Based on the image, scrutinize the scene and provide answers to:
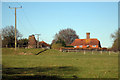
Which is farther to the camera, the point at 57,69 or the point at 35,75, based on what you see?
the point at 57,69

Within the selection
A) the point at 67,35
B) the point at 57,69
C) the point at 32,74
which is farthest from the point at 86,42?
the point at 32,74

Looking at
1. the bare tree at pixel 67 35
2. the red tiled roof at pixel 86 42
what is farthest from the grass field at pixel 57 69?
the bare tree at pixel 67 35

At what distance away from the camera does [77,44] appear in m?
109

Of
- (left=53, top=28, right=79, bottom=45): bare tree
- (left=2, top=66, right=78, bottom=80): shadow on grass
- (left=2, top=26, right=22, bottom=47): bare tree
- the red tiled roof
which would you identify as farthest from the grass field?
(left=53, top=28, right=79, bottom=45): bare tree

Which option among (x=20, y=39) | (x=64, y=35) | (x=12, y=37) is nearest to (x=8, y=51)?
(x=12, y=37)

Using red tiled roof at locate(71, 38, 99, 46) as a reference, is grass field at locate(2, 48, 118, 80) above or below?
below

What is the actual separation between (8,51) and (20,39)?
122 ft

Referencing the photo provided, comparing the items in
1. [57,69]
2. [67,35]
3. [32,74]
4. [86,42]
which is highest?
[67,35]

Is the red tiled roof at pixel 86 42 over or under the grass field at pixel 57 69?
over

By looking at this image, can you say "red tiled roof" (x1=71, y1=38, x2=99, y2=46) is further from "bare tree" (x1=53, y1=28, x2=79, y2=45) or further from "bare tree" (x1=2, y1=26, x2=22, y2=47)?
"bare tree" (x1=2, y1=26, x2=22, y2=47)

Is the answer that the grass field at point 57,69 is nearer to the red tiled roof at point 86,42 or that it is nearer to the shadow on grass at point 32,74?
the shadow on grass at point 32,74

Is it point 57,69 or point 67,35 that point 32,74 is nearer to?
point 57,69

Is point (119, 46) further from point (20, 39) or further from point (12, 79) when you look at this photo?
point (20, 39)

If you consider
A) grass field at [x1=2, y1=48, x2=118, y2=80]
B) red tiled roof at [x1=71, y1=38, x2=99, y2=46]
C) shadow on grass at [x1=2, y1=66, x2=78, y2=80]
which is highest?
red tiled roof at [x1=71, y1=38, x2=99, y2=46]
